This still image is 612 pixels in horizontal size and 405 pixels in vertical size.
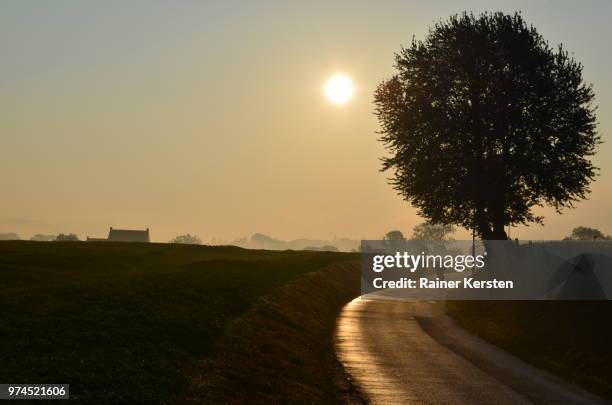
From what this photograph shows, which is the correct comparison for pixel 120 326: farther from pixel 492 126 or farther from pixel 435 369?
pixel 492 126

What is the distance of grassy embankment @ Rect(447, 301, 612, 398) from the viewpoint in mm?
34469

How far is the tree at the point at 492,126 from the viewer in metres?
61.7

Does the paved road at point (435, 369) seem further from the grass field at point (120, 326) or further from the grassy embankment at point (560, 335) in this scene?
the grass field at point (120, 326)

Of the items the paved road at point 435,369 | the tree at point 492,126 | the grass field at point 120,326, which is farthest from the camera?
the tree at point 492,126

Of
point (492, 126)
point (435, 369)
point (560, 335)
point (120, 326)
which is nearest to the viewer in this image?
point (120, 326)

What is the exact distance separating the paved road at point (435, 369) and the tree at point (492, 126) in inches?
584

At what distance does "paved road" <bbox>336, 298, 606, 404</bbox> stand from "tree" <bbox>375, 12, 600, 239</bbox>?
14834 mm

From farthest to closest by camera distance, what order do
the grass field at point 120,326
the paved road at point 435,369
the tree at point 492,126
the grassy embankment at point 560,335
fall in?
the tree at point 492,126 → the grassy embankment at point 560,335 → the paved road at point 435,369 → the grass field at point 120,326

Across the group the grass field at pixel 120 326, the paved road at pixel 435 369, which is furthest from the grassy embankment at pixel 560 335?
the grass field at pixel 120 326

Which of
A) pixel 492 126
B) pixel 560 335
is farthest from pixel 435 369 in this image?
pixel 492 126

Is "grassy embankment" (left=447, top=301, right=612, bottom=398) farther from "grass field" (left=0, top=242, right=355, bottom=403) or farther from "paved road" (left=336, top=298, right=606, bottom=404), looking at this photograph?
"grass field" (left=0, top=242, right=355, bottom=403)

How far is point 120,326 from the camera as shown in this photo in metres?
29.3

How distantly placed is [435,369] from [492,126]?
3232 cm

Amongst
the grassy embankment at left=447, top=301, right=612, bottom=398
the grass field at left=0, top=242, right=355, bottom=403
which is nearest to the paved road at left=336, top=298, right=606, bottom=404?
the grassy embankment at left=447, top=301, right=612, bottom=398
